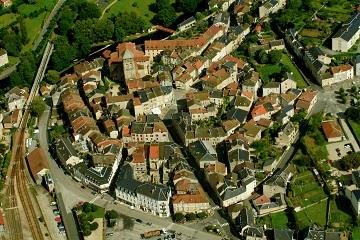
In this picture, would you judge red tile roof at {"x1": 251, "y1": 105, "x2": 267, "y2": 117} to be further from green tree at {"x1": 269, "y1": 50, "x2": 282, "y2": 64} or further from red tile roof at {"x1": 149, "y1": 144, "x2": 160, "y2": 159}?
green tree at {"x1": 269, "y1": 50, "x2": 282, "y2": 64}

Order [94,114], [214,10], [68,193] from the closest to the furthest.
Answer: [68,193] < [94,114] < [214,10]

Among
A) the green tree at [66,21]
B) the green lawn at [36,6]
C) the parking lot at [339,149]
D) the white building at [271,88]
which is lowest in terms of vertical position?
the parking lot at [339,149]

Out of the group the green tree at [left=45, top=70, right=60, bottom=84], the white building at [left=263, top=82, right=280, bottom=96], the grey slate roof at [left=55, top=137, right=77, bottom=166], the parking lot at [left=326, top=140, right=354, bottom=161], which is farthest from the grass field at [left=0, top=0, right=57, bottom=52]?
the parking lot at [left=326, top=140, right=354, bottom=161]

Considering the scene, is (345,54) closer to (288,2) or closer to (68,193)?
(288,2)

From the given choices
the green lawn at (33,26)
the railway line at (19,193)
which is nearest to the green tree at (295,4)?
the railway line at (19,193)

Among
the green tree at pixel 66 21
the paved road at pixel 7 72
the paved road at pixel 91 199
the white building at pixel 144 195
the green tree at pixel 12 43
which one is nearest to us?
the paved road at pixel 91 199

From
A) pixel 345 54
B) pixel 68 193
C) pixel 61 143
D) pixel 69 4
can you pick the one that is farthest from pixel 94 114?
pixel 69 4

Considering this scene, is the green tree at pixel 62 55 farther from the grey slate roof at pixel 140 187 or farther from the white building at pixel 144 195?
the white building at pixel 144 195
